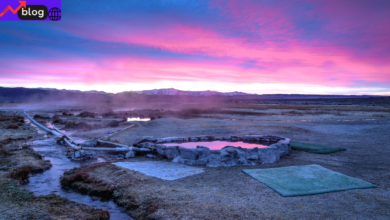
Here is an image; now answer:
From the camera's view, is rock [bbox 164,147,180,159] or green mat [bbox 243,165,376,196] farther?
rock [bbox 164,147,180,159]

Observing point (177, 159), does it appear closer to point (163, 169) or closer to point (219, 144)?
point (163, 169)

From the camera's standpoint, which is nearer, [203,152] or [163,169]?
[163,169]

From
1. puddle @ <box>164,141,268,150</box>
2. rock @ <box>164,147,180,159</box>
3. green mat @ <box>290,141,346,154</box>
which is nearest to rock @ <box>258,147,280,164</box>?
puddle @ <box>164,141,268,150</box>

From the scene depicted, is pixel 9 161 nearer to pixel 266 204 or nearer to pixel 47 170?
pixel 47 170

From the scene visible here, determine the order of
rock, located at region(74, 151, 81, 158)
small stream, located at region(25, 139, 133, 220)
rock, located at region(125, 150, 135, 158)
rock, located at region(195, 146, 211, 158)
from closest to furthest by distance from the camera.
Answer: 1. small stream, located at region(25, 139, 133, 220)
2. rock, located at region(195, 146, 211, 158)
3. rock, located at region(125, 150, 135, 158)
4. rock, located at region(74, 151, 81, 158)

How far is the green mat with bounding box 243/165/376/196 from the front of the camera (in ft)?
19.0

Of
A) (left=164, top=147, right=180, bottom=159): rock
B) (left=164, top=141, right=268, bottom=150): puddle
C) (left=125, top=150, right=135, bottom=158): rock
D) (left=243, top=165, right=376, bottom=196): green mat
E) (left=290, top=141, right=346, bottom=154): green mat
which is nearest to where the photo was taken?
(left=243, top=165, right=376, bottom=196): green mat

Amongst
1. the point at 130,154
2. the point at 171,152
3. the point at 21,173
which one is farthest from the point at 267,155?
the point at 21,173

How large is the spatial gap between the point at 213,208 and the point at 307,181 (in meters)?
2.98

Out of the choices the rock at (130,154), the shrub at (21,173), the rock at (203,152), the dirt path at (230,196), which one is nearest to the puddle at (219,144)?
the rock at (130,154)

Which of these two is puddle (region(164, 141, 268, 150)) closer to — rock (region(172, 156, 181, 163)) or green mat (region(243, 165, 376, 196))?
rock (region(172, 156, 181, 163))

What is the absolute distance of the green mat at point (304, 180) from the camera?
19.0 ft

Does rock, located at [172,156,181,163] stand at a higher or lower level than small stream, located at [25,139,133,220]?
higher

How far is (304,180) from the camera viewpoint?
6.39 meters
